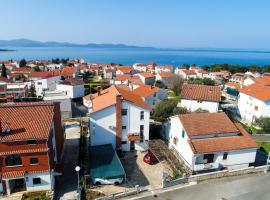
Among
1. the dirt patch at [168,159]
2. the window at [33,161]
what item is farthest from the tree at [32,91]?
the window at [33,161]

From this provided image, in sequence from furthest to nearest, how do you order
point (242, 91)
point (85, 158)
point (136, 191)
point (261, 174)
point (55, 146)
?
point (242, 91), point (85, 158), point (261, 174), point (55, 146), point (136, 191)

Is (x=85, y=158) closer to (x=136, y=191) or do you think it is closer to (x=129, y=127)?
(x=129, y=127)

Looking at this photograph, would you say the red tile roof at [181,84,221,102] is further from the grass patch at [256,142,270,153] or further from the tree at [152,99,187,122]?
the grass patch at [256,142,270,153]

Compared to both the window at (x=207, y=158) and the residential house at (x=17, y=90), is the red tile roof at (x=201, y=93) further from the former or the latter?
the residential house at (x=17, y=90)

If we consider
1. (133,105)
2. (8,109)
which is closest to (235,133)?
(133,105)

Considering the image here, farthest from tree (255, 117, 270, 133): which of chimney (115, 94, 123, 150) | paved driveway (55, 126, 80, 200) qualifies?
paved driveway (55, 126, 80, 200)

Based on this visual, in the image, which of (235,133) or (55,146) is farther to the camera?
(235,133)

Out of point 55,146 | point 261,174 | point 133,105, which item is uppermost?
point 133,105
